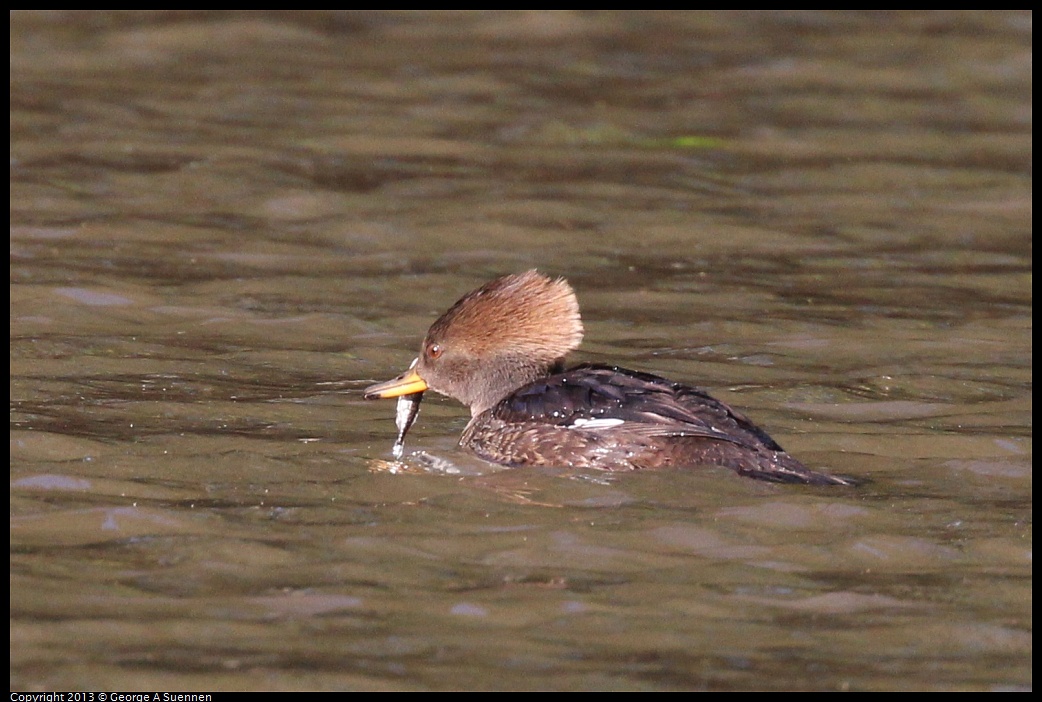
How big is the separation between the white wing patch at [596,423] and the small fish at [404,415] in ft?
2.29

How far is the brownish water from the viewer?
5.12 meters

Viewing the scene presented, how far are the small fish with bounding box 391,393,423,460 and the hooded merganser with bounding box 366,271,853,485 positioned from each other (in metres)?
0.05

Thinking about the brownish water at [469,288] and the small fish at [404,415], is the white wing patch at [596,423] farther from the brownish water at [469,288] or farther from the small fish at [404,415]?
the small fish at [404,415]

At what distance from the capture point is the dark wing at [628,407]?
21.9ft

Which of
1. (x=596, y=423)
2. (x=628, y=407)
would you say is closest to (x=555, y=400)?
(x=596, y=423)

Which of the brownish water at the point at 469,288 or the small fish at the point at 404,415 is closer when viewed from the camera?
the brownish water at the point at 469,288

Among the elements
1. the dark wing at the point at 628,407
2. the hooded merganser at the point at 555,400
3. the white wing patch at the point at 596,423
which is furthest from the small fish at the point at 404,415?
the white wing patch at the point at 596,423

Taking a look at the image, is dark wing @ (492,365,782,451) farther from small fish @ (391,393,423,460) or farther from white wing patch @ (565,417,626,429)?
small fish @ (391,393,423,460)

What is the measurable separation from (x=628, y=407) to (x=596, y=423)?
0.48 feet

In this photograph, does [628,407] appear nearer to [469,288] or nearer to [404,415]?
[404,415]

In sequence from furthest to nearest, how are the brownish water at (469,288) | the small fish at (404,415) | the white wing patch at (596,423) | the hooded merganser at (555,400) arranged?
1. the small fish at (404,415)
2. the white wing patch at (596,423)
3. the hooded merganser at (555,400)
4. the brownish water at (469,288)
